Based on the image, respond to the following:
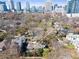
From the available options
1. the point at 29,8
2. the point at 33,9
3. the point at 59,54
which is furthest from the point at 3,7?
the point at 59,54

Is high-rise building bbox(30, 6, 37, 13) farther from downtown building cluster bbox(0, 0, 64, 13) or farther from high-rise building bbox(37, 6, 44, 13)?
high-rise building bbox(37, 6, 44, 13)

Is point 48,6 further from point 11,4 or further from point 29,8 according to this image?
point 11,4

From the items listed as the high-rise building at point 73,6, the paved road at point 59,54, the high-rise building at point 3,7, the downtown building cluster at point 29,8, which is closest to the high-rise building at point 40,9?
the downtown building cluster at point 29,8

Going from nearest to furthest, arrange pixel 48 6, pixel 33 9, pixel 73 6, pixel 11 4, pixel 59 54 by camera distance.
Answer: pixel 59 54 < pixel 48 6 < pixel 11 4 < pixel 73 6 < pixel 33 9

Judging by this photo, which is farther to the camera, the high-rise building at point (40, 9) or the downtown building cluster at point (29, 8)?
the high-rise building at point (40, 9)

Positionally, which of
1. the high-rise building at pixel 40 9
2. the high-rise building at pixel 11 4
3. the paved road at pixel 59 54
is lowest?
the paved road at pixel 59 54

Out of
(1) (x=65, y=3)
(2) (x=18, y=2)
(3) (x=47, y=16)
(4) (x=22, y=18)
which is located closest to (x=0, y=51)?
(4) (x=22, y=18)

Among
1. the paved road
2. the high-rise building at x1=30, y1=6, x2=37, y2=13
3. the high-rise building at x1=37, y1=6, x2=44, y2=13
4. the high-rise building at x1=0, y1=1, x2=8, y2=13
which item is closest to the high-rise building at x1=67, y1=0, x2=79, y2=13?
the high-rise building at x1=37, y1=6, x2=44, y2=13

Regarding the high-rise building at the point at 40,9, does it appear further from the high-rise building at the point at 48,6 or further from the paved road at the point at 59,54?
the paved road at the point at 59,54
